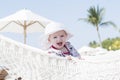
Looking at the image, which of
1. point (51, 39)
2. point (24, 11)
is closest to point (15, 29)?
point (24, 11)

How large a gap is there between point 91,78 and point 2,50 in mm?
649

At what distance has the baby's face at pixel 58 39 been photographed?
10.7 ft

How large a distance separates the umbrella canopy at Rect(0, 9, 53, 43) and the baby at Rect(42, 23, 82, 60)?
688 centimetres

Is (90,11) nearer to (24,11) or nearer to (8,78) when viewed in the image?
(24,11)

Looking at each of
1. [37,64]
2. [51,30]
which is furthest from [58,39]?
[37,64]

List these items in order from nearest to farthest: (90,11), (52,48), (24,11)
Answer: (52,48) → (24,11) → (90,11)

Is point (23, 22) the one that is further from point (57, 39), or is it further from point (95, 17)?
point (95, 17)

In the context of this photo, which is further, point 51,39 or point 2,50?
point 51,39

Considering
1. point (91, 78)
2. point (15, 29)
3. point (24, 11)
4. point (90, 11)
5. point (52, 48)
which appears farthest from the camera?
point (90, 11)

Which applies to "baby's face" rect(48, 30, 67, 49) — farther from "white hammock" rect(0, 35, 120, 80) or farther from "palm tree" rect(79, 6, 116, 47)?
"palm tree" rect(79, 6, 116, 47)

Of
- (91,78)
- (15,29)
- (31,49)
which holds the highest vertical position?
(15,29)

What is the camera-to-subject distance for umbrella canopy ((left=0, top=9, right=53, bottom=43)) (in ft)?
34.1

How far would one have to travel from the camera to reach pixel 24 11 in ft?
34.9

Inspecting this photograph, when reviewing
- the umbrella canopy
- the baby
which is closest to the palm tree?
the umbrella canopy
